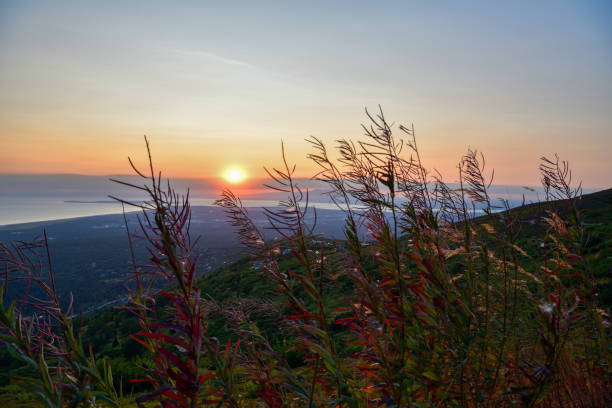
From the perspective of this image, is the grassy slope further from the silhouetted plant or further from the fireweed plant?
the silhouetted plant

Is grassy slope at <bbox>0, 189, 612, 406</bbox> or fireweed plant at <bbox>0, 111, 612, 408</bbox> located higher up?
fireweed plant at <bbox>0, 111, 612, 408</bbox>

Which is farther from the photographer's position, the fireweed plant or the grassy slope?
the grassy slope

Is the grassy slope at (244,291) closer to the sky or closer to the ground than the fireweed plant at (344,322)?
closer to the ground

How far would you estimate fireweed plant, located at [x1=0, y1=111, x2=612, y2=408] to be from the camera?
1.25 m

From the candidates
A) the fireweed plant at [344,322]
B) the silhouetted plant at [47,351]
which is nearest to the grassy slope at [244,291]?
the fireweed plant at [344,322]

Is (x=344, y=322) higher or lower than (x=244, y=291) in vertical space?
higher

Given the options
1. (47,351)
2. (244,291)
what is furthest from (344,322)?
(244,291)

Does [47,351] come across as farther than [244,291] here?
No

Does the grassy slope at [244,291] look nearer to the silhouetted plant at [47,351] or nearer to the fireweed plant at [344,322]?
the fireweed plant at [344,322]

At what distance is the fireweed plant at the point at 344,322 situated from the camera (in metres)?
1.25

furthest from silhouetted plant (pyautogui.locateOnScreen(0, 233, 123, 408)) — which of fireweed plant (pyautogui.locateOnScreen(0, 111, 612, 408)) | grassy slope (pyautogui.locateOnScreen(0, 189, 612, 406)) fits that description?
grassy slope (pyautogui.locateOnScreen(0, 189, 612, 406))

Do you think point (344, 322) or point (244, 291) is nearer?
point (344, 322)

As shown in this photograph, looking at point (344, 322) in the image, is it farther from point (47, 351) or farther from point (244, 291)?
point (244, 291)

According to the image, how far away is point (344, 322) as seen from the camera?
Result: 1938 mm
